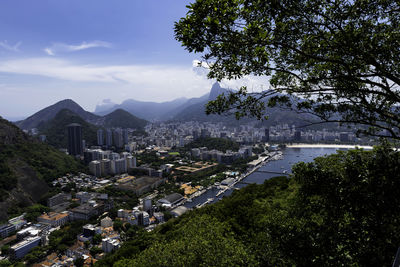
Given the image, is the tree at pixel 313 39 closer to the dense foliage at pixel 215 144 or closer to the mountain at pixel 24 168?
the mountain at pixel 24 168

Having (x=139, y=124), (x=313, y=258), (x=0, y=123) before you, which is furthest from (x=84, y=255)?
(x=139, y=124)

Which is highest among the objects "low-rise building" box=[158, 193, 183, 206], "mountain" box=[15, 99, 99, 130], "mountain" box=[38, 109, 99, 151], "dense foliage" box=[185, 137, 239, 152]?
"mountain" box=[15, 99, 99, 130]

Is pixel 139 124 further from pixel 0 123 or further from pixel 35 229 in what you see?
pixel 35 229

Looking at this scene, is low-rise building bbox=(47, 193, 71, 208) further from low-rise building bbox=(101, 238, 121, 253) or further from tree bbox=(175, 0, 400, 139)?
tree bbox=(175, 0, 400, 139)

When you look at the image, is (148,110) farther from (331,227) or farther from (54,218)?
(331,227)

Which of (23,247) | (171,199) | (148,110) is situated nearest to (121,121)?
(171,199)

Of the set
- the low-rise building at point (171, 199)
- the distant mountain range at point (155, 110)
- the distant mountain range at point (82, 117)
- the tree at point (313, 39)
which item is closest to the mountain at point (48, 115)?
the distant mountain range at point (82, 117)

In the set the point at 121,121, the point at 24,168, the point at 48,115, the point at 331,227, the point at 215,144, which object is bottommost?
the point at 215,144

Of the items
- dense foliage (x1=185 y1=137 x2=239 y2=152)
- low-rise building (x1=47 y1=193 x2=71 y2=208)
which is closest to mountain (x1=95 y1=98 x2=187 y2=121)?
dense foliage (x1=185 y1=137 x2=239 y2=152)

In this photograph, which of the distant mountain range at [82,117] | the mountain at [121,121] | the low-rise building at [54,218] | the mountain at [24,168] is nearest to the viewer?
the low-rise building at [54,218]
